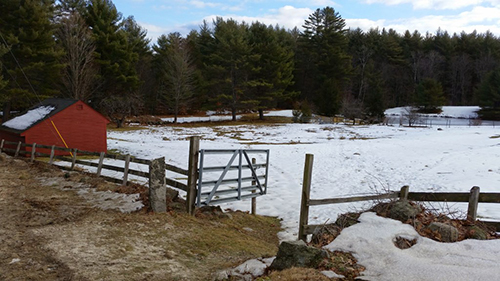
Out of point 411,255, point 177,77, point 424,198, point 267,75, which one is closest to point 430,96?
point 267,75

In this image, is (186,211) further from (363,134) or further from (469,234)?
(363,134)

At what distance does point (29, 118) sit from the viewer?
66.7 feet

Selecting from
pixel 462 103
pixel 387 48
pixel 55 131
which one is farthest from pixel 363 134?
pixel 462 103

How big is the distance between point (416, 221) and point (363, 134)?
31966 millimetres

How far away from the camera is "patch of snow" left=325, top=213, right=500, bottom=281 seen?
4332mm

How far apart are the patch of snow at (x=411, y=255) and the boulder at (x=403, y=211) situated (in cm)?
23

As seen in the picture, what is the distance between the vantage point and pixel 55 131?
→ 65.9 feet

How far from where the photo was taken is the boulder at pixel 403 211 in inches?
232

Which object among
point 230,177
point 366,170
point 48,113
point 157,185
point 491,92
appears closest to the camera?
point 157,185

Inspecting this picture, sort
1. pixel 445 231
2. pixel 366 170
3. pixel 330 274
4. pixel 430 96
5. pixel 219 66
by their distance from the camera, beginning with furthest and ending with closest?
pixel 430 96 < pixel 219 66 < pixel 366 170 < pixel 445 231 < pixel 330 274

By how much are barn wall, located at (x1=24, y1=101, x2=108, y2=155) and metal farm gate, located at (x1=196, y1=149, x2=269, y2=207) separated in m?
7.20

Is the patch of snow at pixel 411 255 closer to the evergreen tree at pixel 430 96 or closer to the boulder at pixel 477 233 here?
the boulder at pixel 477 233

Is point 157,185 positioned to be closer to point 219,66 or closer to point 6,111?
point 6,111

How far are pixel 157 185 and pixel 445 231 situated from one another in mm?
5645
